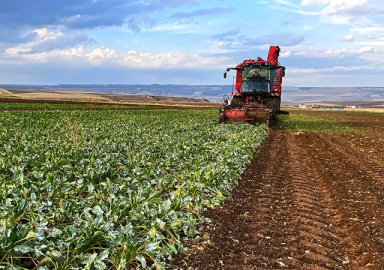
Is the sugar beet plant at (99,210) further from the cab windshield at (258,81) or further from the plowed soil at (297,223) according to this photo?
the cab windshield at (258,81)

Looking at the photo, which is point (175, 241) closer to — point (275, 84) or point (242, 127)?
point (242, 127)

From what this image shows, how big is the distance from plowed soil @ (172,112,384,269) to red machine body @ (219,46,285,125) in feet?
33.7

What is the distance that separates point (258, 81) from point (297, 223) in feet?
56.2

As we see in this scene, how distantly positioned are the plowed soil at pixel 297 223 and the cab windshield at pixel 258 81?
12123 mm

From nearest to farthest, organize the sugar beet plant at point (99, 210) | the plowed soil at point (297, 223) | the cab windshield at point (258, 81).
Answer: the sugar beet plant at point (99, 210) < the plowed soil at point (297, 223) < the cab windshield at point (258, 81)

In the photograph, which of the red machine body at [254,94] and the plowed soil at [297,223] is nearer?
the plowed soil at [297,223]

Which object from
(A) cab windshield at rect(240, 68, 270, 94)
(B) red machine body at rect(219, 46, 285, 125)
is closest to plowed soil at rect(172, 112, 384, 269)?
(B) red machine body at rect(219, 46, 285, 125)

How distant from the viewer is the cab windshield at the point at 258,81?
21391 millimetres

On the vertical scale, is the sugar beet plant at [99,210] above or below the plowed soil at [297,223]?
above

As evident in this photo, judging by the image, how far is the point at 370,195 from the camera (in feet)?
23.0

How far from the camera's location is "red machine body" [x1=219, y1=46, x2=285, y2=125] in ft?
65.5

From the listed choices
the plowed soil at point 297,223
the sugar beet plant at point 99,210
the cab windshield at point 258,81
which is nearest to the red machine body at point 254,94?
the cab windshield at point 258,81

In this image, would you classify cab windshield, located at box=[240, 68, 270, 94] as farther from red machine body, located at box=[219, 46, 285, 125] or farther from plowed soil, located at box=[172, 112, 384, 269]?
plowed soil, located at box=[172, 112, 384, 269]

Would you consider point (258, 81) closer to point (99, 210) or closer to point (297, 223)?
point (297, 223)
